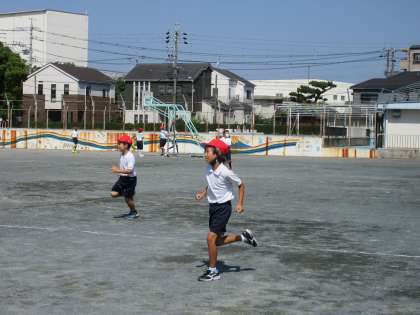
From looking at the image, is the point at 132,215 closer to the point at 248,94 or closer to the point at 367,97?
the point at 367,97

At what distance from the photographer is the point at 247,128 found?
46.6 metres

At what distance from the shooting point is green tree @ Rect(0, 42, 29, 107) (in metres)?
63.4

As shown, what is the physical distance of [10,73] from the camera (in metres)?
63.4

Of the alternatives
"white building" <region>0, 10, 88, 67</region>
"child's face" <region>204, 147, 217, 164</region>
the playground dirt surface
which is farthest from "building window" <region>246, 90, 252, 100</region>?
"child's face" <region>204, 147, 217, 164</region>

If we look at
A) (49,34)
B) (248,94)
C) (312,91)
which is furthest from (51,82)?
(49,34)

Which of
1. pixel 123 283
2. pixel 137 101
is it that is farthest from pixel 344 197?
pixel 137 101

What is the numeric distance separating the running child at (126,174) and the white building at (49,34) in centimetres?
9232

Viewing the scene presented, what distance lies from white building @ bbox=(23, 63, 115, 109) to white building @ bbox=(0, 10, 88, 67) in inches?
1277

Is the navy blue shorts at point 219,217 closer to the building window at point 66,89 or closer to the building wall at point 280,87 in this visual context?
the building window at point 66,89

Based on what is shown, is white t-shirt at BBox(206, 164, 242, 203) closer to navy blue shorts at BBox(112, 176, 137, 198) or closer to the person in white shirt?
the person in white shirt

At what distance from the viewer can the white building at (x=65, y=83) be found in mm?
68250

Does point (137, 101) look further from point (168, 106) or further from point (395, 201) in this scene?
point (395, 201)

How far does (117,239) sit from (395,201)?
8.51 meters

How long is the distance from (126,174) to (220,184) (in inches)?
193
